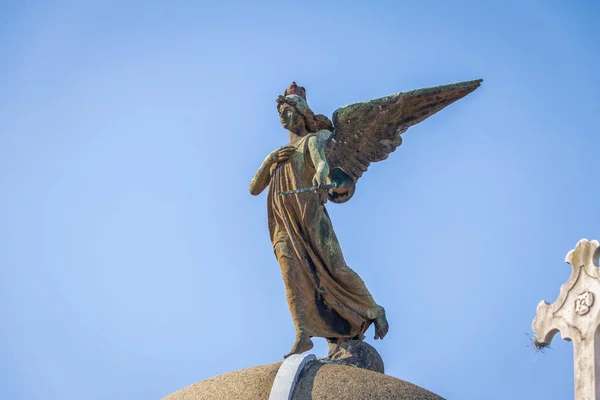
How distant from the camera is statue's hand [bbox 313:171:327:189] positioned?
1449cm

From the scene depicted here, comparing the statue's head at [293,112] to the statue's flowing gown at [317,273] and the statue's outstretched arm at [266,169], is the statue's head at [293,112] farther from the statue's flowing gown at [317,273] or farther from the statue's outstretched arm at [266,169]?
the statue's flowing gown at [317,273]

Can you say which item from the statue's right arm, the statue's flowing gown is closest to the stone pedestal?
the statue's flowing gown

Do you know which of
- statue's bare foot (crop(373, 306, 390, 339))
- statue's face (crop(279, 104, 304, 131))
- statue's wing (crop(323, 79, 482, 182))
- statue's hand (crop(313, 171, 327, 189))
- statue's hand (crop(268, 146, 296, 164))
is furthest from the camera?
statue's wing (crop(323, 79, 482, 182))

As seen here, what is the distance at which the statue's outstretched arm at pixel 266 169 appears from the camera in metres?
14.9

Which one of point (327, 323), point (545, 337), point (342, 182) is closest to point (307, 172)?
point (342, 182)

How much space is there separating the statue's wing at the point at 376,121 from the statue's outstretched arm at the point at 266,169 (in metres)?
0.54

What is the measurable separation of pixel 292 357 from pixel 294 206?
1671 mm

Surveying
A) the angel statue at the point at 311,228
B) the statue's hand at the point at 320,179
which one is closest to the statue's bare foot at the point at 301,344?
the angel statue at the point at 311,228

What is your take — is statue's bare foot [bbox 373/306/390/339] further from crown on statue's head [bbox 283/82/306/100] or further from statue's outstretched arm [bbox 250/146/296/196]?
crown on statue's head [bbox 283/82/306/100]

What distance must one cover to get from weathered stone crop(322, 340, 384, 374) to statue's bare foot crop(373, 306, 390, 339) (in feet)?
0.65

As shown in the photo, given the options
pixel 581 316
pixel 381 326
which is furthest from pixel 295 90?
pixel 581 316

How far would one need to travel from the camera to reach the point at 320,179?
14.5 meters

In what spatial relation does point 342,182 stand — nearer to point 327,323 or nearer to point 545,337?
point 327,323

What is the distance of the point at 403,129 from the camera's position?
51.6 ft
